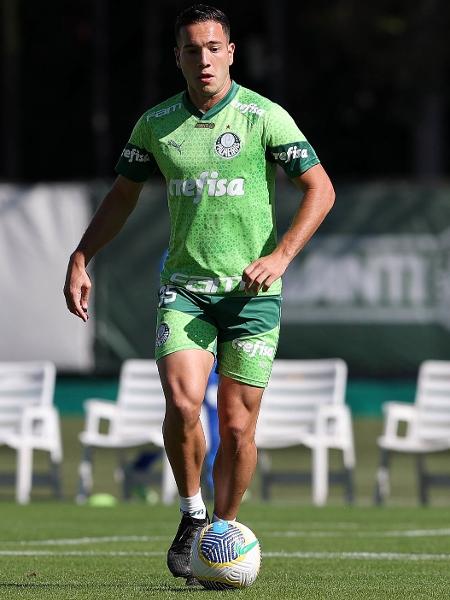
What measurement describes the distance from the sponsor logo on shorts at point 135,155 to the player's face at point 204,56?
37 cm

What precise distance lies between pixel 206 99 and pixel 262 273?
0.83 meters

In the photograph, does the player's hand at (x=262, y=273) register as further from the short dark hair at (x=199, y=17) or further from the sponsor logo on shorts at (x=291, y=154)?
the short dark hair at (x=199, y=17)

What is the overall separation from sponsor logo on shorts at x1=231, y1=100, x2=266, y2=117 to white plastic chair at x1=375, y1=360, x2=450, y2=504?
7.49 metres

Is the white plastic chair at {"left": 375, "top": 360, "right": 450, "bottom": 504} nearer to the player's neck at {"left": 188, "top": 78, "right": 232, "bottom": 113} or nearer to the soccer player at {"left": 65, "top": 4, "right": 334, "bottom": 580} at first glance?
the soccer player at {"left": 65, "top": 4, "right": 334, "bottom": 580}

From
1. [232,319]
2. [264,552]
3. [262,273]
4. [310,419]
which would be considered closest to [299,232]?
[262,273]

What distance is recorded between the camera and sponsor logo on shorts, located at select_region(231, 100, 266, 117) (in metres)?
7.01

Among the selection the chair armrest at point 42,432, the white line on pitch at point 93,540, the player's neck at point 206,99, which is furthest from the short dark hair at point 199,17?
the chair armrest at point 42,432

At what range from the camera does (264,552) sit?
8.81 meters

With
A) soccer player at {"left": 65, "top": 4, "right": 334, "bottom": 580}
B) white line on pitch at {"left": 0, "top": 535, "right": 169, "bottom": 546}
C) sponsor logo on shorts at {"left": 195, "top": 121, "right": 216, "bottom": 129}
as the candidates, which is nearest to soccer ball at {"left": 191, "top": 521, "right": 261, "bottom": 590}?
soccer player at {"left": 65, "top": 4, "right": 334, "bottom": 580}

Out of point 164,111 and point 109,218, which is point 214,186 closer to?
point 164,111

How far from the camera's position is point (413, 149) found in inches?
1097

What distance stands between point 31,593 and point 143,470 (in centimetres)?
819

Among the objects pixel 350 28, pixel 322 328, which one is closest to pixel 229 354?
pixel 322 328

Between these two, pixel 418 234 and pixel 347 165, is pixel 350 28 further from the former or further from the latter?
pixel 418 234
